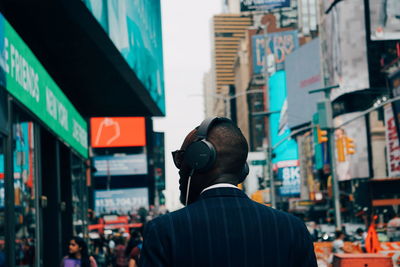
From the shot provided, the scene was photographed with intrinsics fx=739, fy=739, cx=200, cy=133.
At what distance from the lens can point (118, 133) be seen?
95.6 m

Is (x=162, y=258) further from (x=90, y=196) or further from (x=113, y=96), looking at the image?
(x=90, y=196)

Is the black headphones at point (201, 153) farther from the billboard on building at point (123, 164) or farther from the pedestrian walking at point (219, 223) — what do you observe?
the billboard on building at point (123, 164)

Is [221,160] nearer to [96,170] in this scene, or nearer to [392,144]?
[96,170]

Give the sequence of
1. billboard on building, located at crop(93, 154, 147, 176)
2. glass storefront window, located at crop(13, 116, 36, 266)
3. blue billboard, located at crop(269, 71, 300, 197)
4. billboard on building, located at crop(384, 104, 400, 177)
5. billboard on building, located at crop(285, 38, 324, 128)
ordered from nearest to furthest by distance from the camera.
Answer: glass storefront window, located at crop(13, 116, 36, 266)
billboard on building, located at crop(384, 104, 400, 177)
billboard on building, located at crop(93, 154, 147, 176)
billboard on building, located at crop(285, 38, 324, 128)
blue billboard, located at crop(269, 71, 300, 197)

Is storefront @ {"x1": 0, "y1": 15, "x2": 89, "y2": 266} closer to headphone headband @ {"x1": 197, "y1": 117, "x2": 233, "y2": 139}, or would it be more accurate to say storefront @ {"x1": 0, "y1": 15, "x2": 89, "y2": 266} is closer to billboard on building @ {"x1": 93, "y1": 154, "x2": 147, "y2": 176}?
headphone headband @ {"x1": 197, "y1": 117, "x2": 233, "y2": 139}

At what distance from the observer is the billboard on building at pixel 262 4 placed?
89438 mm

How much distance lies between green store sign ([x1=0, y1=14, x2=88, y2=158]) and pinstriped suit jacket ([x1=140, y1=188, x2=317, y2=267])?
7.34 meters

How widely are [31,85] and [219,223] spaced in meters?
10.1

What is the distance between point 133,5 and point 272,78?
355ft

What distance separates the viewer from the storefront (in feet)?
36.1

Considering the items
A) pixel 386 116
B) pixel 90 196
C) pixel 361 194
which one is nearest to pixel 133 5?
pixel 361 194

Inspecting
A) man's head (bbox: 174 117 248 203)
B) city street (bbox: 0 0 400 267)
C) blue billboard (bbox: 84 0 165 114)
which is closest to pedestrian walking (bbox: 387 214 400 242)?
city street (bbox: 0 0 400 267)

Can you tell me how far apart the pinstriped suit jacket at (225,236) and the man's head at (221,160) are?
0.08 metres

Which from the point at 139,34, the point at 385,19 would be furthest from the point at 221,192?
the point at 385,19
